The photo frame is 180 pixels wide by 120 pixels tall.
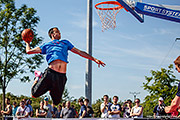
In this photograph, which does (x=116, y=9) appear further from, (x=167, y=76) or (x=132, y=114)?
(x=167, y=76)

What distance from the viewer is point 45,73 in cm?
615

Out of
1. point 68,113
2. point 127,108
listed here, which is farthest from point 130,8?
point 68,113

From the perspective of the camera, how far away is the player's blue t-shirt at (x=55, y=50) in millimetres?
6168

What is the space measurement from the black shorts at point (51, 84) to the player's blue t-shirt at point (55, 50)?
262mm

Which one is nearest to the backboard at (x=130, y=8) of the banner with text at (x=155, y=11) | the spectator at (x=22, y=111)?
the banner with text at (x=155, y=11)

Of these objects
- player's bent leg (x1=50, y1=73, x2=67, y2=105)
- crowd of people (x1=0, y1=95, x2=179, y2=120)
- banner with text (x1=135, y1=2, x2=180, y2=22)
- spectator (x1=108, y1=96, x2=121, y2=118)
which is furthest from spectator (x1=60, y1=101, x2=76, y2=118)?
player's bent leg (x1=50, y1=73, x2=67, y2=105)

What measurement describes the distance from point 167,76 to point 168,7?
54.0 feet

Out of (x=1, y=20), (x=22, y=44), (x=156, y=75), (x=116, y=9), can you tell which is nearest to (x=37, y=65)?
(x=22, y=44)

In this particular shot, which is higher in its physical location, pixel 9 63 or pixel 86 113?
pixel 9 63

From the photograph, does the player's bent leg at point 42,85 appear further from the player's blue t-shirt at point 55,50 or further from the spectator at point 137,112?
the spectator at point 137,112

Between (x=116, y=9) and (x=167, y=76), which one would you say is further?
(x=167, y=76)

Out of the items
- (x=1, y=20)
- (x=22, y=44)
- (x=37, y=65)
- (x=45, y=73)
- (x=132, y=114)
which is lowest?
(x=132, y=114)

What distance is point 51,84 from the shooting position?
609 centimetres

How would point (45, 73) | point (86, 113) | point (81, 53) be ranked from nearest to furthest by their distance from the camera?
point (45, 73), point (81, 53), point (86, 113)
